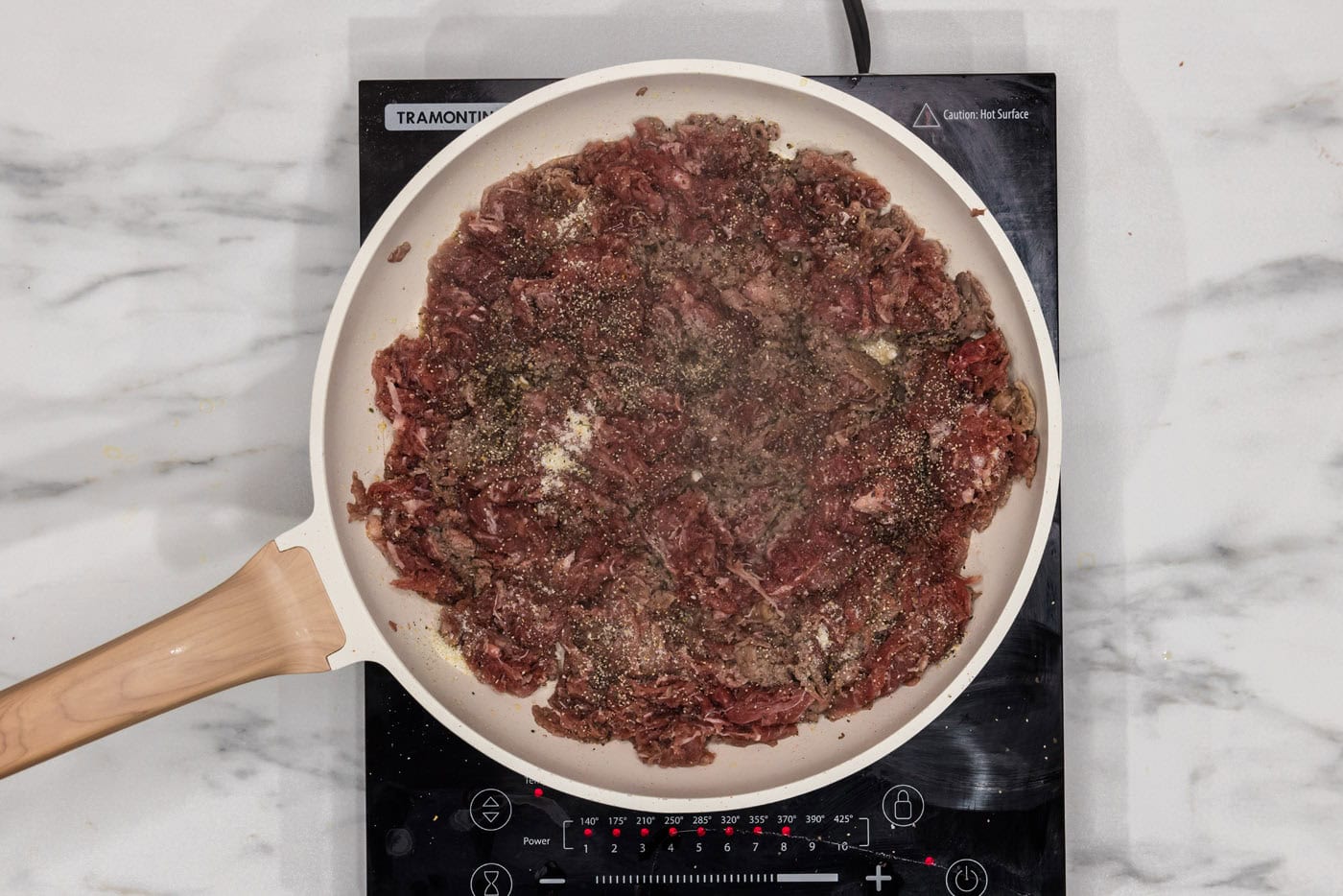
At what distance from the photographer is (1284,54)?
2428mm

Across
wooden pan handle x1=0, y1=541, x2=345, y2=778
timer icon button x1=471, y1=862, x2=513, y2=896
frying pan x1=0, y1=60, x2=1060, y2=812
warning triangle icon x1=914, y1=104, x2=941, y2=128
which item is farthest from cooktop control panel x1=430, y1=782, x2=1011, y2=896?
warning triangle icon x1=914, y1=104, x2=941, y2=128

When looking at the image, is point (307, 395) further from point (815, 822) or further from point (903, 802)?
point (903, 802)

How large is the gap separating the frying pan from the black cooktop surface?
0.56 feet

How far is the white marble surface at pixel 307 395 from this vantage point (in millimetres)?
2408

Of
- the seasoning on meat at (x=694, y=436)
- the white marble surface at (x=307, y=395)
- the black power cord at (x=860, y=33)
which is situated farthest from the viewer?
the white marble surface at (x=307, y=395)

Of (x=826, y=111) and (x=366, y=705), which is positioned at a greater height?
(x=826, y=111)

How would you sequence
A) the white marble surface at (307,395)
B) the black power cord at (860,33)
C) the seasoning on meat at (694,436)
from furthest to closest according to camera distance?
the white marble surface at (307,395), the black power cord at (860,33), the seasoning on meat at (694,436)

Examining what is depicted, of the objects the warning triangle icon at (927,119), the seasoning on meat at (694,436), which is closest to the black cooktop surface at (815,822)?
the warning triangle icon at (927,119)

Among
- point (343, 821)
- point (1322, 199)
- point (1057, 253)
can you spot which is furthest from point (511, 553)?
point (1322, 199)

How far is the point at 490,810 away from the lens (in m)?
2.27

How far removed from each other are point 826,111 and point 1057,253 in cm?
69

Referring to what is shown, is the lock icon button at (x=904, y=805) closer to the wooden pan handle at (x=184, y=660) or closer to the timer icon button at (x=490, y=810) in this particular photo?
the timer icon button at (x=490, y=810)

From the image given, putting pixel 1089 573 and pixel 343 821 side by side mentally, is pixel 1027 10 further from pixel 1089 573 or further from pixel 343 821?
pixel 343 821

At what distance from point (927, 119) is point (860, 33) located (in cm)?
27
